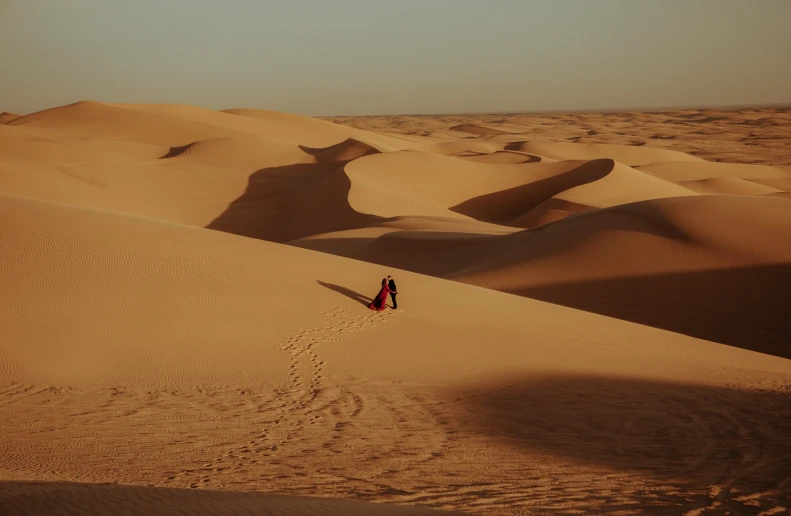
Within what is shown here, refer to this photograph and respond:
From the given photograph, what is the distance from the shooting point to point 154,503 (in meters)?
4.98

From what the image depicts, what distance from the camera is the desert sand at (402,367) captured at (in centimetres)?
650

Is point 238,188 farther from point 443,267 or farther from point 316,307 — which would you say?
point 316,307

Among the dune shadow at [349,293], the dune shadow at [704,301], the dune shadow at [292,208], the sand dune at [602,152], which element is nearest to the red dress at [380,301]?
the dune shadow at [349,293]

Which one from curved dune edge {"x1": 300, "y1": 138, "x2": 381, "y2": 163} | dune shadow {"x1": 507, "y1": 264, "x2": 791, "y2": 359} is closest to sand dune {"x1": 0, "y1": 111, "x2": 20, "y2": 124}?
curved dune edge {"x1": 300, "y1": 138, "x2": 381, "y2": 163}

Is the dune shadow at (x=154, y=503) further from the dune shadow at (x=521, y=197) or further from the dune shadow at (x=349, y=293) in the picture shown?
the dune shadow at (x=521, y=197)

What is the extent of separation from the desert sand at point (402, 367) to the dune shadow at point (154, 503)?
0.03m

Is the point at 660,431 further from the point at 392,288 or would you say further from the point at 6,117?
the point at 6,117

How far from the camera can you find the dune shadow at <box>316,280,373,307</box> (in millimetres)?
13641

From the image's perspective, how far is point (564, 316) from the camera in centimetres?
1452

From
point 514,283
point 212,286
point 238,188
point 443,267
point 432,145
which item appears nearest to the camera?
point 212,286

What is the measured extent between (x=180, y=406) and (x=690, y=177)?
1649 inches

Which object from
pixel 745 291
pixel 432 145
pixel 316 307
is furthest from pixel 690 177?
pixel 316 307

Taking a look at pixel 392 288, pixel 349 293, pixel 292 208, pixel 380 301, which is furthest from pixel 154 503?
pixel 292 208

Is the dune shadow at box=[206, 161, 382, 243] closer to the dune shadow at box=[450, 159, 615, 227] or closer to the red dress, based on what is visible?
the dune shadow at box=[450, 159, 615, 227]
